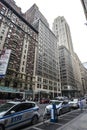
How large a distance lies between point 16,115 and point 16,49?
4268cm

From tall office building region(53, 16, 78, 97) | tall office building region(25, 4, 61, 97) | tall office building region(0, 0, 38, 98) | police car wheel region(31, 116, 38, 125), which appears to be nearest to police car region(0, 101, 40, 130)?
police car wheel region(31, 116, 38, 125)

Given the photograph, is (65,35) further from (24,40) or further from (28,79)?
(28,79)

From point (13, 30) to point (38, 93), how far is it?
31.6 metres

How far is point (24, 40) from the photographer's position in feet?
179

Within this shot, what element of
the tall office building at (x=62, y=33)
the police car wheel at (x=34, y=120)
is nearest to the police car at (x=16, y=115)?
the police car wheel at (x=34, y=120)

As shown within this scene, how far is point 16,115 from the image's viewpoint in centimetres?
695

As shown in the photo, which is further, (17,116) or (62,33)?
(62,33)

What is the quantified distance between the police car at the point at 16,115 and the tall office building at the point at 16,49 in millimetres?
29788

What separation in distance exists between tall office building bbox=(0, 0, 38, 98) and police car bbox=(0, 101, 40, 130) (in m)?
29.8

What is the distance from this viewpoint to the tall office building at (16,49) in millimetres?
41500

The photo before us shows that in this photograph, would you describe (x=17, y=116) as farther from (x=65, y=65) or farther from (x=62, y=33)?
(x=62, y=33)

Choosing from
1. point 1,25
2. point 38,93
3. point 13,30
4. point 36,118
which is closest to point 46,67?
point 38,93

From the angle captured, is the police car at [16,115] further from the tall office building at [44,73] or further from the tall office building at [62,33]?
the tall office building at [62,33]

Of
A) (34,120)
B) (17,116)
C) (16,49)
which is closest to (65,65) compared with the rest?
(16,49)
